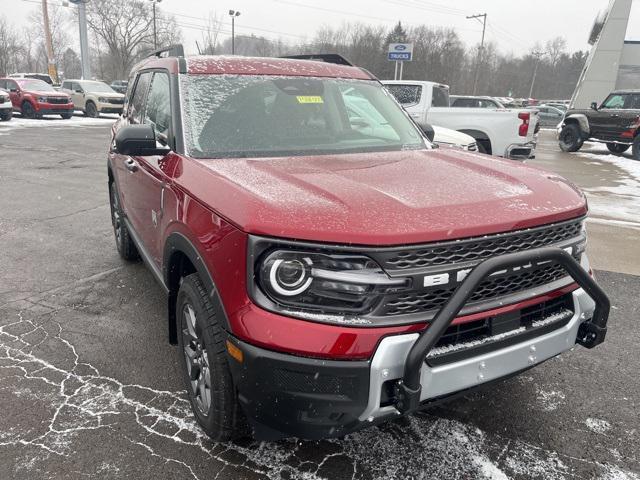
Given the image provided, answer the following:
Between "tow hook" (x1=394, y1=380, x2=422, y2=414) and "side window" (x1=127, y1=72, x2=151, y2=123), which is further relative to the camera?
"side window" (x1=127, y1=72, x2=151, y2=123)

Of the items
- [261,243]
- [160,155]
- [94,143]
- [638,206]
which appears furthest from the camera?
[94,143]

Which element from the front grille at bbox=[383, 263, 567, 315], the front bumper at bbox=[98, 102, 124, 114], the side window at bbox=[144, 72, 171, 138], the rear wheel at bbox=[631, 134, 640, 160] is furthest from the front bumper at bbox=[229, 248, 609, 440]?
the front bumper at bbox=[98, 102, 124, 114]

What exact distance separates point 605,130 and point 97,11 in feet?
217

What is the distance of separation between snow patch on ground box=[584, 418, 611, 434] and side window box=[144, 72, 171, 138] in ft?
9.59

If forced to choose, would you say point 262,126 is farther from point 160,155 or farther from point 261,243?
point 261,243

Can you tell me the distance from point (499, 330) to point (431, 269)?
1.66 ft

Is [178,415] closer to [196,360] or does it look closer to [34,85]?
[196,360]

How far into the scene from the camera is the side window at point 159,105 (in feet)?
10.2

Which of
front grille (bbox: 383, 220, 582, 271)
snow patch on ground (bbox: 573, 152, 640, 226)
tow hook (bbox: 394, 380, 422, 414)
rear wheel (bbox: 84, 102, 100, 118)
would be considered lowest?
rear wheel (bbox: 84, 102, 100, 118)

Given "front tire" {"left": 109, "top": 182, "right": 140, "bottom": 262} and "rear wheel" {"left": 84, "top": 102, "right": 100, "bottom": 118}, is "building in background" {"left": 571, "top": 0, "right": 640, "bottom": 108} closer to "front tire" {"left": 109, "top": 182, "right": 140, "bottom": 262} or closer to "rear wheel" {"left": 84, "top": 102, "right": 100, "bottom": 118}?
"rear wheel" {"left": 84, "top": 102, "right": 100, "bottom": 118}

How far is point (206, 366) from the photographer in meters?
2.36

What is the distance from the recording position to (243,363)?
1887 millimetres

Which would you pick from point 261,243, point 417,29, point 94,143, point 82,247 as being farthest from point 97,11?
point 261,243

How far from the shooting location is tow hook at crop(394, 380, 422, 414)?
70.9 inches
